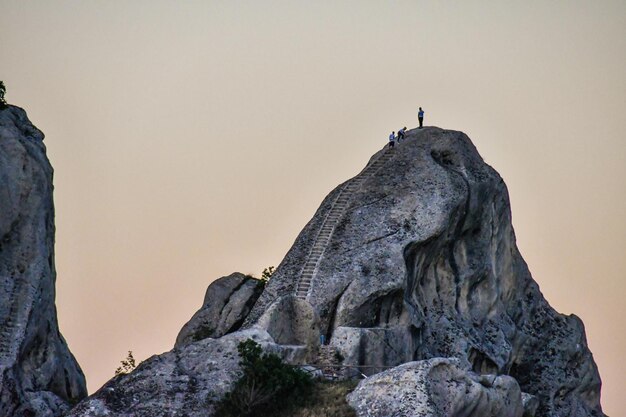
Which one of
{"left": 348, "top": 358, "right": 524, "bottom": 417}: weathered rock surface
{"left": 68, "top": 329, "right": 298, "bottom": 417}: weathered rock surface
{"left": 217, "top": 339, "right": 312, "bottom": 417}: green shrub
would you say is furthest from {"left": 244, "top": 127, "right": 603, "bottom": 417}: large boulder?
{"left": 68, "top": 329, "right": 298, "bottom": 417}: weathered rock surface

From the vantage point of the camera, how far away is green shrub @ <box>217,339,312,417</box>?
91000mm

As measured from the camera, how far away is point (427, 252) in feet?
382

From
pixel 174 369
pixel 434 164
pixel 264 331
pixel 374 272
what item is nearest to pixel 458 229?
pixel 434 164

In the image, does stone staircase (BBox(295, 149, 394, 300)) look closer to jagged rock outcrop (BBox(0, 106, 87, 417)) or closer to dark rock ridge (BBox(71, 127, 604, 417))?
dark rock ridge (BBox(71, 127, 604, 417))

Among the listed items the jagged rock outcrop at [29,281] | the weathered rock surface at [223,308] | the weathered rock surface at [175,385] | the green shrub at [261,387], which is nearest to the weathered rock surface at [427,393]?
the green shrub at [261,387]

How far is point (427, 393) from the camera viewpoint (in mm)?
88688

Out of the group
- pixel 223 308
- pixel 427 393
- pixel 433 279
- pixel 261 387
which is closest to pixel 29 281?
pixel 261 387

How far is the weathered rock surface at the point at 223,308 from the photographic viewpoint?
380 feet

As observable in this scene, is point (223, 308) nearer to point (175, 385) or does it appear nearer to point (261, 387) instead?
point (261, 387)

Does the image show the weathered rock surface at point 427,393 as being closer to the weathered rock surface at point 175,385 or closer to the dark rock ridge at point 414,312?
the dark rock ridge at point 414,312

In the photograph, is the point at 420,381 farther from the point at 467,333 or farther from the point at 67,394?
the point at 467,333

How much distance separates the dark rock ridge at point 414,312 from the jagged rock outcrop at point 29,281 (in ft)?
29.7

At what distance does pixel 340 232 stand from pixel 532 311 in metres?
22.9

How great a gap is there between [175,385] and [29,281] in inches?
541
